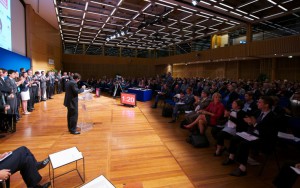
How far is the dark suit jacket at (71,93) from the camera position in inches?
173

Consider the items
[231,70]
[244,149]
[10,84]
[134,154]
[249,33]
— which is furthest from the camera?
[231,70]

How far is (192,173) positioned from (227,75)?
42.9ft

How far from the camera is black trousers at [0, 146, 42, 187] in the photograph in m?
2.12

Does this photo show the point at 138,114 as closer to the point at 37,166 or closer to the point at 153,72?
the point at 37,166

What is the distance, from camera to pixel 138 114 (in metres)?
6.98

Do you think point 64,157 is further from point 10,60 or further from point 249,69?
point 249,69

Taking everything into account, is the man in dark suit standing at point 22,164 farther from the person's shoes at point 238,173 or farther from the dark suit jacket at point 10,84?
the dark suit jacket at point 10,84

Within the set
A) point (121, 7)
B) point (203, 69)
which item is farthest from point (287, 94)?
point (203, 69)

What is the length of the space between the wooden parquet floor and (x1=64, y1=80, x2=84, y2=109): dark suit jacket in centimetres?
82

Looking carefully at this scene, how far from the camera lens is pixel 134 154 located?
11.6 ft

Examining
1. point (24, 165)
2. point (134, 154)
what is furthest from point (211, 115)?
point (24, 165)

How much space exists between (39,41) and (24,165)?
1086cm

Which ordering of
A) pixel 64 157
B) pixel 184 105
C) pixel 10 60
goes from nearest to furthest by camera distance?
pixel 64 157, pixel 184 105, pixel 10 60

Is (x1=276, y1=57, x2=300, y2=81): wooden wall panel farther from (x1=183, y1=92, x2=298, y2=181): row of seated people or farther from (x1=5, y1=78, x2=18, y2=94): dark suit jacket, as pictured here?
(x1=5, y1=78, x2=18, y2=94): dark suit jacket
